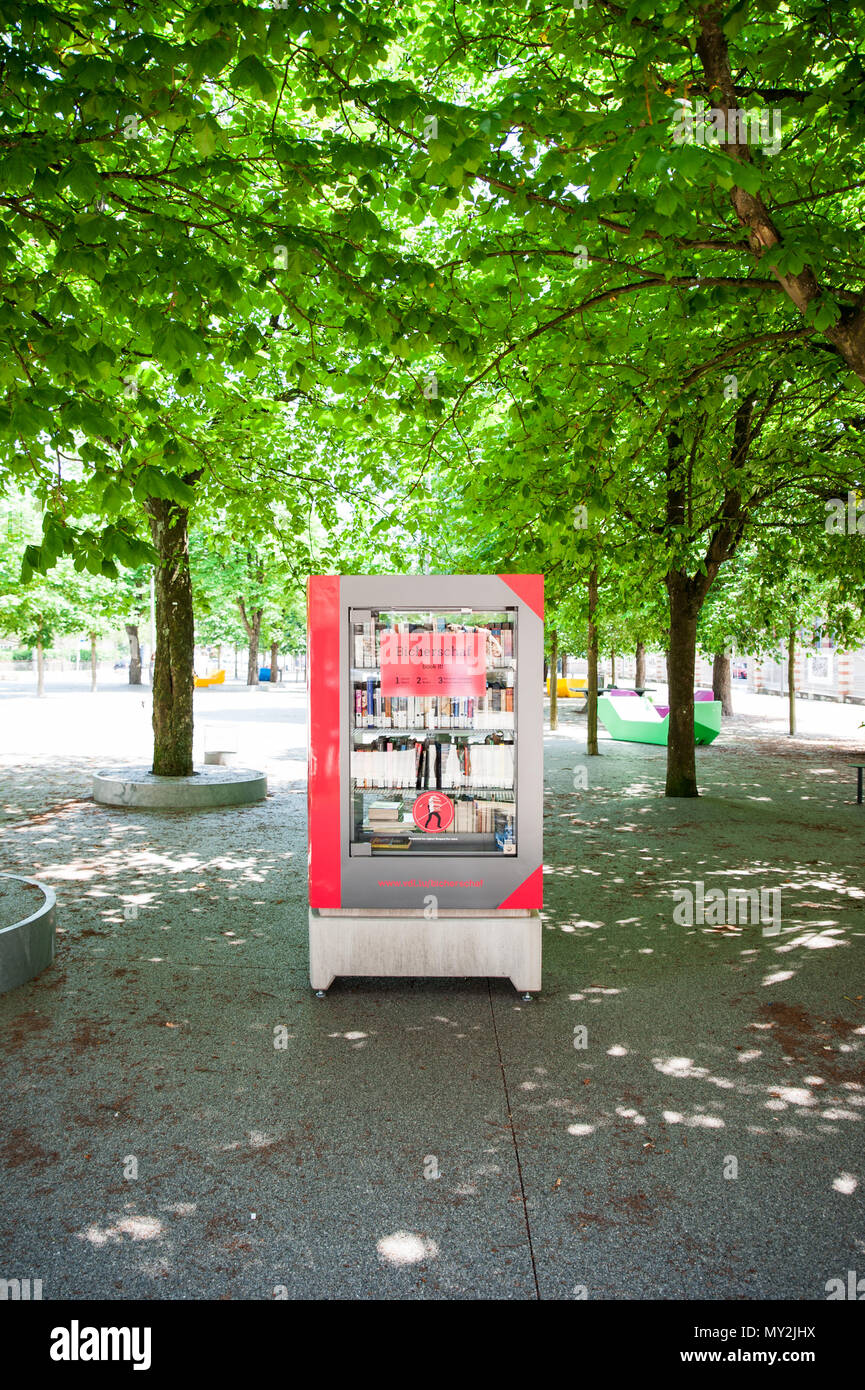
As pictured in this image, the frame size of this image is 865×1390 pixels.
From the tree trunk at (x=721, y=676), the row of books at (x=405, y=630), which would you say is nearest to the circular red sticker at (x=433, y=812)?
the row of books at (x=405, y=630)

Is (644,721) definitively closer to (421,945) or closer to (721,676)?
(721,676)

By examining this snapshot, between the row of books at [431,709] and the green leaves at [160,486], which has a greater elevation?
the green leaves at [160,486]

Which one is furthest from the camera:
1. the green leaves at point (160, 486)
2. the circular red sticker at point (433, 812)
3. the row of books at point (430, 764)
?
the circular red sticker at point (433, 812)

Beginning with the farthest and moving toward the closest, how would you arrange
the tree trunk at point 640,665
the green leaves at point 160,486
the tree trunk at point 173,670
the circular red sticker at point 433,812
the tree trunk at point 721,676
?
the tree trunk at point 640,665 < the tree trunk at point 721,676 < the tree trunk at point 173,670 < the circular red sticker at point 433,812 < the green leaves at point 160,486

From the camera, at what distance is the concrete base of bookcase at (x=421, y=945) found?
5.50 m

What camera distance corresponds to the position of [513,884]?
5.55 m

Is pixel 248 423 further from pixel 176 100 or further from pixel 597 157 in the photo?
pixel 597 157

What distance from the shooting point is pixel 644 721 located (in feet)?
77.4

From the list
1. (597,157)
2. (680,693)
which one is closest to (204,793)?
(680,693)

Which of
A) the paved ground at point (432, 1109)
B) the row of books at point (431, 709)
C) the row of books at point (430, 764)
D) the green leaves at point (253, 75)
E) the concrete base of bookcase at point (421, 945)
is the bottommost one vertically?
the paved ground at point (432, 1109)

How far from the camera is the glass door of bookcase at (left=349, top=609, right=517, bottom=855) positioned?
5.67 metres

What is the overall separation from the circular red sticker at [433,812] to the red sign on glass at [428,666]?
72cm

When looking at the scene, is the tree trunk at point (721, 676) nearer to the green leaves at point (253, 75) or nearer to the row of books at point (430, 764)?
the row of books at point (430, 764)
